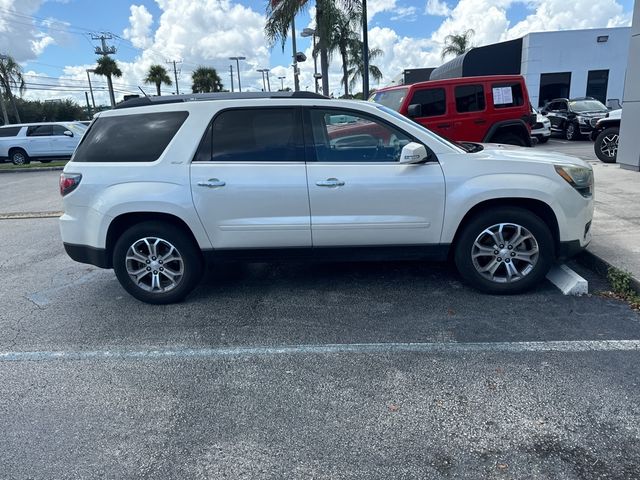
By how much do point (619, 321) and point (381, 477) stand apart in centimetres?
258

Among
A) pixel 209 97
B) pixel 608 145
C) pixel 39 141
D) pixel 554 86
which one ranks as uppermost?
pixel 554 86

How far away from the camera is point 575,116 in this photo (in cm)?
1756

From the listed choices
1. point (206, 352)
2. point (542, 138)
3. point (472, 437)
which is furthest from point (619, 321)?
point (542, 138)

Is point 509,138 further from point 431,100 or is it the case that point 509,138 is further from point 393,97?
point 393,97

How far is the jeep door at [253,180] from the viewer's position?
419 cm

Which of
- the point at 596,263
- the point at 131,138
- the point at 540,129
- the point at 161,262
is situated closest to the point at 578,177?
the point at 596,263

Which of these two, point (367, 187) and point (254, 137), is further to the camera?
point (254, 137)

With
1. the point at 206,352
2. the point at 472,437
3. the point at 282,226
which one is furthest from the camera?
the point at 282,226

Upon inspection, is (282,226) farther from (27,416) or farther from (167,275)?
(27,416)

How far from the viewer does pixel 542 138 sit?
1705 centimetres

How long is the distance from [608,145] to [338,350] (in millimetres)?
10571

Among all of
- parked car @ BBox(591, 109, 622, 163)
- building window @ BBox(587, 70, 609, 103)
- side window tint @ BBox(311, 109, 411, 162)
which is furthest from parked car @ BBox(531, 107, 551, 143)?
side window tint @ BBox(311, 109, 411, 162)

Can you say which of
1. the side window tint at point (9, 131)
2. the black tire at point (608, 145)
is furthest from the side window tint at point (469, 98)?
the side window tint at point (9, 131)

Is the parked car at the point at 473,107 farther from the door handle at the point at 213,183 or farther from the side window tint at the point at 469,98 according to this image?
the door handle at the point at 213,183
